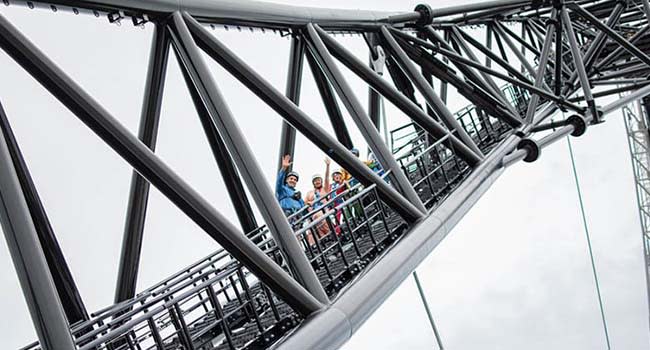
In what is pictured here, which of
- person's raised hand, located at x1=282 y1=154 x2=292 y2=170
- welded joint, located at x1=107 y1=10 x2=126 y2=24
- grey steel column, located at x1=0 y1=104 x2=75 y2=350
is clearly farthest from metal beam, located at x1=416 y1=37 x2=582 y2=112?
grey steel column, located at x1=0 y1=104 x2=75 y2=350

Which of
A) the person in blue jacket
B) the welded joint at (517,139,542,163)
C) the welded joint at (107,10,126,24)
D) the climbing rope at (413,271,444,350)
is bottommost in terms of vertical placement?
the climbing rope at (413,271,444,350)

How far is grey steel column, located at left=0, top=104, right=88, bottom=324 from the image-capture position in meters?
6.12

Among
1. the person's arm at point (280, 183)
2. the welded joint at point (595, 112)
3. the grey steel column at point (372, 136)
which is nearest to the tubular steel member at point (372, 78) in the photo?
the grey steel column at point (372, 136)

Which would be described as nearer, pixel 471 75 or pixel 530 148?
pixel 530 148

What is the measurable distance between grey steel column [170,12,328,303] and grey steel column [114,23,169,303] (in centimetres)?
57

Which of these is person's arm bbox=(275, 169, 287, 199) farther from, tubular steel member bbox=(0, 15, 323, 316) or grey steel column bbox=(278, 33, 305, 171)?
tubular steel member bbox=(0, 15, 323, 316)

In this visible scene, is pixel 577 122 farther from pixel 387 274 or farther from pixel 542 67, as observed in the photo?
pixel 387 274

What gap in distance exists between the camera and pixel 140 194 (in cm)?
743

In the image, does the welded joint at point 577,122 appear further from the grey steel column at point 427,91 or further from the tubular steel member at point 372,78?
the tubular steel member at point 372,78

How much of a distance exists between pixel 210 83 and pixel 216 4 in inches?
71.1

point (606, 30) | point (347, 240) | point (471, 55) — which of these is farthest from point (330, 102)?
point (606, 30)

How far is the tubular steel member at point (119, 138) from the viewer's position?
524 centimetres

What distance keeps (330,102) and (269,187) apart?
425cm

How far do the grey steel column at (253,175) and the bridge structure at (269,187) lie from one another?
0.01m
